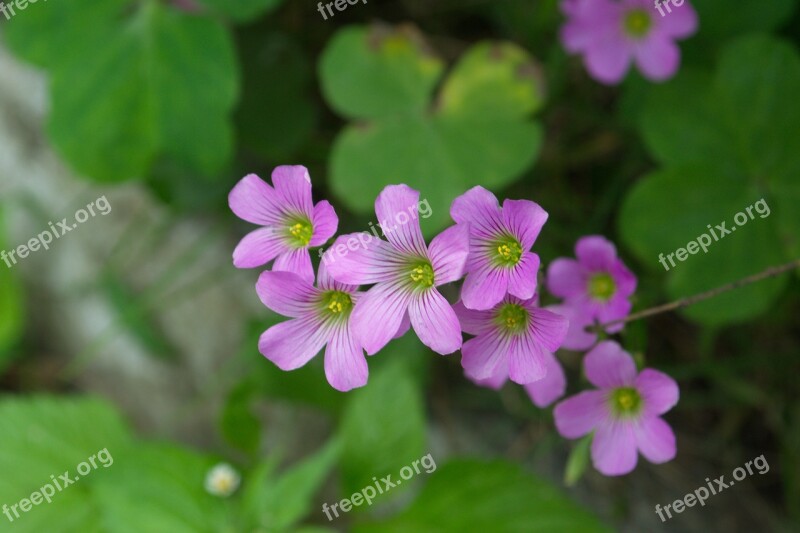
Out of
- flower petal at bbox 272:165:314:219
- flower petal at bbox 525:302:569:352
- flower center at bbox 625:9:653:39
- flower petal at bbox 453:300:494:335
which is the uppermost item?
flower petal at bbox 272:165:314:219

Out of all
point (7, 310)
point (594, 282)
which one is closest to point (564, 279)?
point (594, 282)

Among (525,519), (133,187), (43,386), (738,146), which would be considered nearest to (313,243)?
(525,519)

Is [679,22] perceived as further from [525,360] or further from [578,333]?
[525,360]

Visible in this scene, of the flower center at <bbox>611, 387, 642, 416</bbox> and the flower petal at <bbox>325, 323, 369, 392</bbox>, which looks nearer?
the flower petal at <bbox>325, 323, 369, 392</bbox>

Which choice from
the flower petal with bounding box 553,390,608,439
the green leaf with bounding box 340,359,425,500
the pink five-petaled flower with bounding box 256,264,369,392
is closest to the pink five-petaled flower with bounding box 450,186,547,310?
the pink five-petaled flower with bounding box 256,264,369,392

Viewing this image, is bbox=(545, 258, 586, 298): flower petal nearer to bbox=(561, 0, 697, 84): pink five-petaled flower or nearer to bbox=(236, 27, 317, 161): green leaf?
bbox=(561, 0, 697, 84): pink five-petaled flower

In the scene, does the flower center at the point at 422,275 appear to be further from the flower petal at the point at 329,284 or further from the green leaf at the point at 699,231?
the green leaf at the point at 699,231
